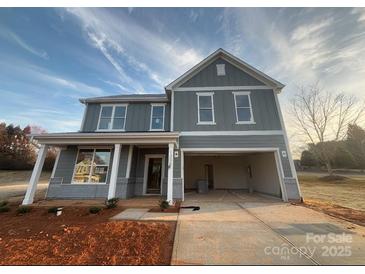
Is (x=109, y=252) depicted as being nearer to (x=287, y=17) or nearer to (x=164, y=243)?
(x=164, y=243)

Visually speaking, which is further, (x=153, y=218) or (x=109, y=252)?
(x=153, y=218)

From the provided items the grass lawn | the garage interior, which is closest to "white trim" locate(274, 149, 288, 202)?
the grass lawn

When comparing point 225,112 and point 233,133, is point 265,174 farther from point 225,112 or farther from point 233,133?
point 225,112

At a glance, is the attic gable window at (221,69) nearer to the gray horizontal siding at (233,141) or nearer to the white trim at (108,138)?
the gray horizontal siding at (233,141)

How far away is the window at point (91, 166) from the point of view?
905 centimetres

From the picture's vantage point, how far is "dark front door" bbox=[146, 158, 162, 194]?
10133 millimetres

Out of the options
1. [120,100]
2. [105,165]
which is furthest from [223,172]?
[120,100]

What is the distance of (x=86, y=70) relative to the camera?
10.5 m

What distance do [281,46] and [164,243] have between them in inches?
353

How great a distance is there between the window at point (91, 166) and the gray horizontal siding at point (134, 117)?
5.79ft

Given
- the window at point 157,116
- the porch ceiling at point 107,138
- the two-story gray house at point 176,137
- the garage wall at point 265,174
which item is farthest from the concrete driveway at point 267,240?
the window at point 157,116

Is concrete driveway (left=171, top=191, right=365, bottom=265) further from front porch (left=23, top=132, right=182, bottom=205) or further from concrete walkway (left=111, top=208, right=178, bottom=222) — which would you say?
Answer: front porch (left=23, top=132, right=182, bottom=205)

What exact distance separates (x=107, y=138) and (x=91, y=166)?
249cm
